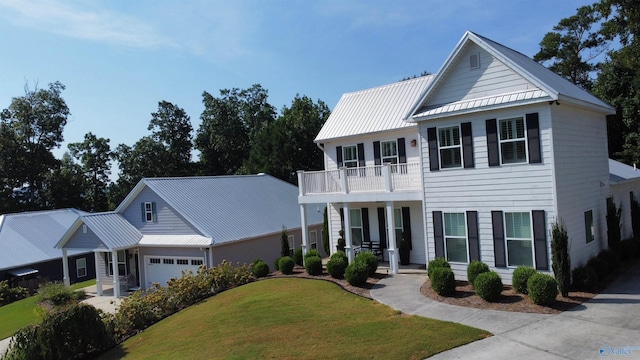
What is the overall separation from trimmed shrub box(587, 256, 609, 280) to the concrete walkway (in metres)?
0.46

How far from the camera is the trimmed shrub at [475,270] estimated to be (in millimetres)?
14672

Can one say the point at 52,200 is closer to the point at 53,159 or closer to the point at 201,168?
the point at 53,159

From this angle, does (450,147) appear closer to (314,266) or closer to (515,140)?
(515,140)

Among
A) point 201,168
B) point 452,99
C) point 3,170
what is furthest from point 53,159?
point 452,99

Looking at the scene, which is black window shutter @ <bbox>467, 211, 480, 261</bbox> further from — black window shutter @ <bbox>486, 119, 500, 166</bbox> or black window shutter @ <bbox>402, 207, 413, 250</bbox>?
black window shutter @ <bbox>402, 207, 413, 250</bbox>

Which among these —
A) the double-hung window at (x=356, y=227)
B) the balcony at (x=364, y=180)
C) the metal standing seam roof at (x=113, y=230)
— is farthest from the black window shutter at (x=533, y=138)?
the metal standing seam roof at (x=113, y=230)

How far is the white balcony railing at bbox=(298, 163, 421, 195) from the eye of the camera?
60.5 feet

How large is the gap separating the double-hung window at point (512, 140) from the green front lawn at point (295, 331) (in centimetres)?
619

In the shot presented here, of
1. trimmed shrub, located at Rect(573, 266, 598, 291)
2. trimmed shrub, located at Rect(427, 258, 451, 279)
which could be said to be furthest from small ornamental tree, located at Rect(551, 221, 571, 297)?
trimmed shrub, located at Rect(427, 258, 451, 279)

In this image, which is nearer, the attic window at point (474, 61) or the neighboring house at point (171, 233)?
the attic window at point (474, 61)

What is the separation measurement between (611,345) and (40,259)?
34288 mm

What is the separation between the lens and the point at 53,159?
52375 millimetres

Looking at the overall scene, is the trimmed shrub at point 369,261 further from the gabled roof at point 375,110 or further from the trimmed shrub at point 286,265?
the gabled roof at point 375,110

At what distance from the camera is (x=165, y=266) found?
82.8ft
